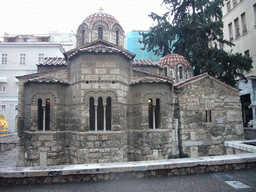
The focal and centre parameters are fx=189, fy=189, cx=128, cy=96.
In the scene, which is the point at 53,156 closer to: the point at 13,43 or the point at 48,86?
the point at 48,86

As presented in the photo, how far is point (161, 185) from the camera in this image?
16.1 ft

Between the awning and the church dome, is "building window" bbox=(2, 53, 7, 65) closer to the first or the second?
the awning

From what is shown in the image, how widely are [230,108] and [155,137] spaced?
5.39 m

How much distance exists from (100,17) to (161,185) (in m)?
10.7

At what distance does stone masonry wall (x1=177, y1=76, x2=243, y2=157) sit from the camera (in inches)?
413

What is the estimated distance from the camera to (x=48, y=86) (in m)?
8.95

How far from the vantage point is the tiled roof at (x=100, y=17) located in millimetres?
12223

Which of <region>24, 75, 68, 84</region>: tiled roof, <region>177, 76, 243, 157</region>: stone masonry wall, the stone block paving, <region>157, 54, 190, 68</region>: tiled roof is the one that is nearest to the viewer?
the stone block paving

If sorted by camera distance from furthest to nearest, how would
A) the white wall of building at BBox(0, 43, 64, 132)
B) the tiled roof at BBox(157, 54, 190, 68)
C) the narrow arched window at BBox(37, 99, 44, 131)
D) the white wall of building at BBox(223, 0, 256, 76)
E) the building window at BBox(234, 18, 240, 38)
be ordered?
the white wall of building at BBox(0, 43, 64, 132)
the building window at BBox(234, 18, 240, 38)
the white wall of building at BBox(223, 0, 256, 76)
the tiled roof at BBox(157, 54, 190, 68)
the narrow arched window at BBox(37, 99, 44, 131)

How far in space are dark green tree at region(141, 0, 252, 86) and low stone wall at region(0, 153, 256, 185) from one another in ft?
32.5

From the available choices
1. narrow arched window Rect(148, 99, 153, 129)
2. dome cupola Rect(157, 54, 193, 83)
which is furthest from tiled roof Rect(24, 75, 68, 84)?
dome cupola Rect(157, 54, 193, 83)

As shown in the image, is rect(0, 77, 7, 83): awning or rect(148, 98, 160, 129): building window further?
rect(0, 77, 7, 83): awning

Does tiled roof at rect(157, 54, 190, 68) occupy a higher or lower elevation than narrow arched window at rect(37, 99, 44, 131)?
higher

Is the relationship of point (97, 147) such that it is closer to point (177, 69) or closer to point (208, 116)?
point (208, 116)
